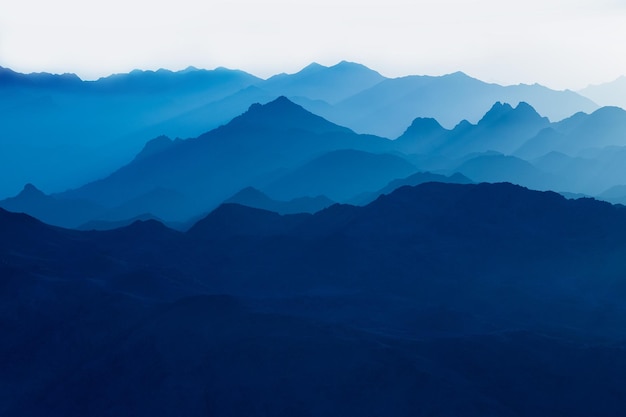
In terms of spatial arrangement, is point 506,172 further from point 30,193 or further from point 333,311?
point 333,311

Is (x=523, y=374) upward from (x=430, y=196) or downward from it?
downward

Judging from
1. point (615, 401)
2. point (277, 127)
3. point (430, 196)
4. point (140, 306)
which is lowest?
point (615, 401)

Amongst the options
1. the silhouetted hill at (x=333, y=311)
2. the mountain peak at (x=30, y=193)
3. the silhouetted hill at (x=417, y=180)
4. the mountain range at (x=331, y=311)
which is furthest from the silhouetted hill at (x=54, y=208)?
the silhouetted hill at (x=333, y=311)

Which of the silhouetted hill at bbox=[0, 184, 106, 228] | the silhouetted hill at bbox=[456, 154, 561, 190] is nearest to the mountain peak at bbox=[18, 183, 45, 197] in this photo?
the silhouetted hill at bbox=[0, 184, 106, 228]

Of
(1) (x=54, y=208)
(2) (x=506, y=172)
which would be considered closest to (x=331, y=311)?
(1) (x=54, y=208)

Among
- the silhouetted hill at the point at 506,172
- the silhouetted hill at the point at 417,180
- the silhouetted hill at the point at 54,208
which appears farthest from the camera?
the silhouetted hill at the point at 506,172

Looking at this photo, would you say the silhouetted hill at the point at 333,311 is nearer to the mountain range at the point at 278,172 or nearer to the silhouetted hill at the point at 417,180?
the silhouetted hill at the point at 417,180

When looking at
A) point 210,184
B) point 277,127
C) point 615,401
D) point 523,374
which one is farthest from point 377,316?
point 277,127

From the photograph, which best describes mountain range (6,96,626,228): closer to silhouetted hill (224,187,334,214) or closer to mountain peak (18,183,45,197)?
mountain peak (18,183,45,197)

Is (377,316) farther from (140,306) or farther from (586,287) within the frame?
(586,287)
